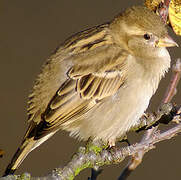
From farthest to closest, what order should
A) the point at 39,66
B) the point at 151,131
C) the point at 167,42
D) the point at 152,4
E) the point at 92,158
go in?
the point at 39,66 < the point at 167,42 < the point at 152,4 < the point at 151,131 < the point at 92,158

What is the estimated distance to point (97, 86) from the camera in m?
3.56

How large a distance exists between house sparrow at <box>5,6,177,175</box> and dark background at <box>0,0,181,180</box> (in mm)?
3159

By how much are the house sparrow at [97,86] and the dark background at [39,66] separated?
10.4 ft

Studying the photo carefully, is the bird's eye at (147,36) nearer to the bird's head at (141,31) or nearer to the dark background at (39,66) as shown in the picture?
the bird's head at (141,31)

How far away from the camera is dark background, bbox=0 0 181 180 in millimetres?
6836

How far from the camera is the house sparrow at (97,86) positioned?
342 cm

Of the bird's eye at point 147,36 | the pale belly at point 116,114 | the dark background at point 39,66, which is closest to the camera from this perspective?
the pale belly at point 116,114

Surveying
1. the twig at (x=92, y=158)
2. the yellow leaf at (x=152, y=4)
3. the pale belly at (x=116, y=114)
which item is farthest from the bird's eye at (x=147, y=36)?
the twig at (x=92, y=158)

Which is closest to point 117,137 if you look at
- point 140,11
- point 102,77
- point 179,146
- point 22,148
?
point 102,77

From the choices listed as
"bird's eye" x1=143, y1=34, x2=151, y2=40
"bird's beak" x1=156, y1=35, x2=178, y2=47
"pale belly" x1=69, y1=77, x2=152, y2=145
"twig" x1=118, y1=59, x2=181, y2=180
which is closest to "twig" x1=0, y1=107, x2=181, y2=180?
"twig" x1=118, y1=59, x2=181, y2=180

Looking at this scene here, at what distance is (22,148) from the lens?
3465 mm

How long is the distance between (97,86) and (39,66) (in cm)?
392

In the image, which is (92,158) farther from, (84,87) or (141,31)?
(141,31)

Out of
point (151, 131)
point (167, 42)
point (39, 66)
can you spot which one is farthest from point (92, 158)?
point (39, 66)
